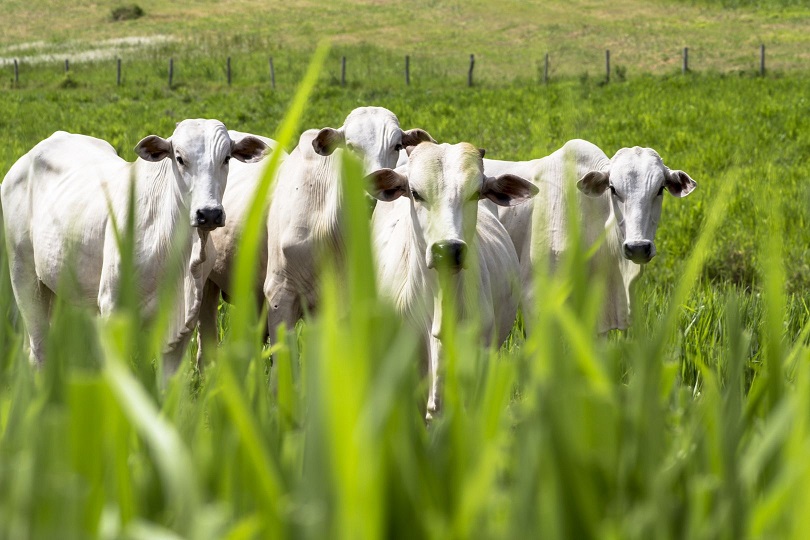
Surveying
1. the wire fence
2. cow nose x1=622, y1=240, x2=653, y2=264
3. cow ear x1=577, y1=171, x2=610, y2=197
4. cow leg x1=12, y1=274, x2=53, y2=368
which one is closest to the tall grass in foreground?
cow nose x1=622, y1=240, x2=653, y2=264

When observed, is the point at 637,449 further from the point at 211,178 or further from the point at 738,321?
the point at 211,178

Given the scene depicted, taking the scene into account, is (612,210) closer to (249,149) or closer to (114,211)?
(249,149)

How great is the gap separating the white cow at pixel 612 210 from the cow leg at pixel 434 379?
164 centimetres

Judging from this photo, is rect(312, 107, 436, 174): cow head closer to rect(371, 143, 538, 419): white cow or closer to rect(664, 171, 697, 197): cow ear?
rect(371, 143, 538, 419): white cow

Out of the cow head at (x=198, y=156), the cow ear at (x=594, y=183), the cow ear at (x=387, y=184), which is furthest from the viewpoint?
the cow ear at (x=594, y=183)

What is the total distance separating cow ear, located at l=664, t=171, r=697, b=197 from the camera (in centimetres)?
607

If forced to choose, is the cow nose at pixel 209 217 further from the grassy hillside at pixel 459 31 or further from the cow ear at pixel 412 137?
the grassy hillside at pixel 459 31

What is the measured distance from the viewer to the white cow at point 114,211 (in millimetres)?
4996

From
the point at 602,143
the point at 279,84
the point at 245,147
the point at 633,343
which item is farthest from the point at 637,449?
the point at 279,84

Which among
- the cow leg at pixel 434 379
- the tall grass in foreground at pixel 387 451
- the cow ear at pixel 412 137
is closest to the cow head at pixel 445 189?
the cow leg at pixel 434 379

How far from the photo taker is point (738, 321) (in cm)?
123

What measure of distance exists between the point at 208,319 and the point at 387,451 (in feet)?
18.1

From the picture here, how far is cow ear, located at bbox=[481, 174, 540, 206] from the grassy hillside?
94.1 ft

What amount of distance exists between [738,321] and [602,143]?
1474 centimetres
